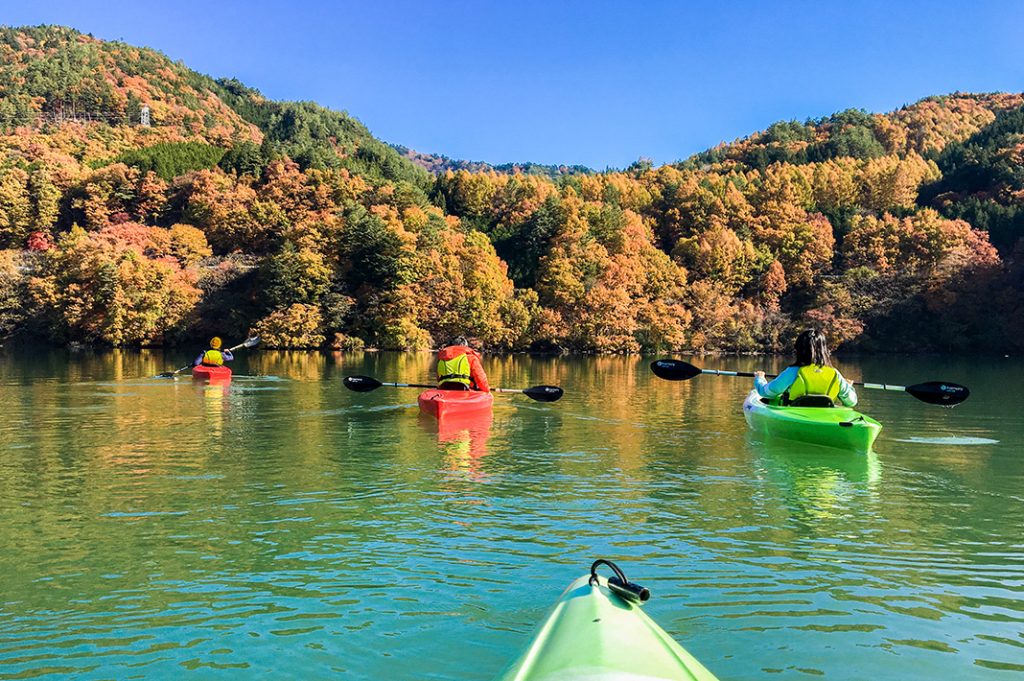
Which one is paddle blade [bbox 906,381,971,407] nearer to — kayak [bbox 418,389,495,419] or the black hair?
the black hair

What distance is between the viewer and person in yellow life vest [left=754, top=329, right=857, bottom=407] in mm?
11933

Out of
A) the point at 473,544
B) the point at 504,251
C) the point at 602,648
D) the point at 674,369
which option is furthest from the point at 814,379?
the point at 504,251

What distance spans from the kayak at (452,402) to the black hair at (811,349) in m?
5.78

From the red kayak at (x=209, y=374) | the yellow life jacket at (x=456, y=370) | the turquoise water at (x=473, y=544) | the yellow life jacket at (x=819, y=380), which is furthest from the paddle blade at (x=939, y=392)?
the red kayak at (x=209, y=374)

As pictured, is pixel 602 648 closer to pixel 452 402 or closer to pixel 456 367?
pixel 452 402

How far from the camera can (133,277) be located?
45.8m

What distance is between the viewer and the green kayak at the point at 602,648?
3.44 m

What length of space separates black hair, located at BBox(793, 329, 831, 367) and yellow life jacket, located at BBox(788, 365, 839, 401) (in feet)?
0.31

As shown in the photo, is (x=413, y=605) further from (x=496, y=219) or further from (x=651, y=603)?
(x=496, y=219)

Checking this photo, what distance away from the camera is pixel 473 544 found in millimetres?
7105

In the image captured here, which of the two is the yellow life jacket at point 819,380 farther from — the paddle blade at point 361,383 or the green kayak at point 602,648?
the green kayak at point 602,648

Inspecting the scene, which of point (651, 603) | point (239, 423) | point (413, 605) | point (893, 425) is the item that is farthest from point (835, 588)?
point (239, 423)

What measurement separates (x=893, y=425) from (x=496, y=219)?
52722mm

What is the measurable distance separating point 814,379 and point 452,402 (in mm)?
6100
